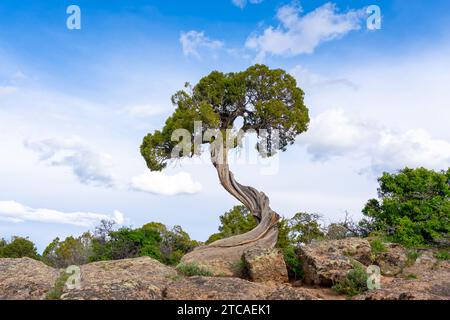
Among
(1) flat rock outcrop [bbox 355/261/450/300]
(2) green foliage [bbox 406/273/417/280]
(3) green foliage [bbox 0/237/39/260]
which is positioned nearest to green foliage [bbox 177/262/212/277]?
(1) flat rock outcrop [bbox 355/261/450/300]

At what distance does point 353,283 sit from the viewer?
13227 mm

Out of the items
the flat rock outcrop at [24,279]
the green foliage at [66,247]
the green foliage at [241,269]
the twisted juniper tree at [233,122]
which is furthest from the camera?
the green foliage at [66,247]

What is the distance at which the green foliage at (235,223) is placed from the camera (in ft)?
106

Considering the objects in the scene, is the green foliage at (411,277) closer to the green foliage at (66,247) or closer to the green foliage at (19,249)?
the green foliage at (66,247)

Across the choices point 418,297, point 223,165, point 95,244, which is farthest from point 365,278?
point 95,244

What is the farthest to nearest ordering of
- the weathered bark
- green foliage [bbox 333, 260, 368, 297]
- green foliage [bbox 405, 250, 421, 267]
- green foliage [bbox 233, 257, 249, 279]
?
the weathered bark → green foliage [bbox 405, 250, 421, 267] → green foliage [bbox 233, 257, 249, 279] → green foliage [bbox 333, 260, 368, 297]

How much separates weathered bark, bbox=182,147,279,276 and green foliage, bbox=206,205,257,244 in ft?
33.3

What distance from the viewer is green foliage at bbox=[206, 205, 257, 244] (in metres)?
32.4

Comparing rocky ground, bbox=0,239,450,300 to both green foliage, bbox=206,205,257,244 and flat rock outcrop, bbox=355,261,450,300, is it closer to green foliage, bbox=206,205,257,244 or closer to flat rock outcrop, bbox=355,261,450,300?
flat rock outcrop, bbox=355,261,450,300

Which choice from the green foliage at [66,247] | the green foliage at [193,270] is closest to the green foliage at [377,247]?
the green foliage at [193,270]

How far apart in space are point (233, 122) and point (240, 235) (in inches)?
219

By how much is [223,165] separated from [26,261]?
930 centimetres

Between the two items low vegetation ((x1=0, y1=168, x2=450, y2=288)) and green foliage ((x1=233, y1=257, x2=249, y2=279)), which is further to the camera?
low vegetation ((x1=0, y1=168, x2=450, y2=288))

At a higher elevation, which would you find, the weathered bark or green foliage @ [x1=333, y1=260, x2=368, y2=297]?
the weathered bark
